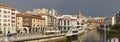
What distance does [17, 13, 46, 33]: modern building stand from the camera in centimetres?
11609

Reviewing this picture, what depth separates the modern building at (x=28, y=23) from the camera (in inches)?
4571

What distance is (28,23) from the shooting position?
124 metres

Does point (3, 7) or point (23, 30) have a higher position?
point (3, 7)

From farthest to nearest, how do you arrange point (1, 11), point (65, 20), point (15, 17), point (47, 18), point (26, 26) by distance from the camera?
1. point (65, 20)
2. point (47, 18)
3. point (26, 26)
4. point (15, 17)
5. point (1, 11)

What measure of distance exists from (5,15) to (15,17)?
9739 mm

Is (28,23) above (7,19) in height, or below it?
below

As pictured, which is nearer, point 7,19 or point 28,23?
point 7,19

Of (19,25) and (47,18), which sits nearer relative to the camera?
(19,25)

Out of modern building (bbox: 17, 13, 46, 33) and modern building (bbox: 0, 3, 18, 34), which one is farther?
modern building (bbox: 17, 13, 46, 33)

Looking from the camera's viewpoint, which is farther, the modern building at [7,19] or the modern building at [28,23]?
the modern building at [28,23]

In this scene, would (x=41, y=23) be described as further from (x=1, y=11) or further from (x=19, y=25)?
(x=1, y=11)

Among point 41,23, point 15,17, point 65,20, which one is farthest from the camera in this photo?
point 65,20

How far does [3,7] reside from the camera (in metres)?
98.2

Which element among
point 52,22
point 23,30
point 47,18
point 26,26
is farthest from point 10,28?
point 52,22
